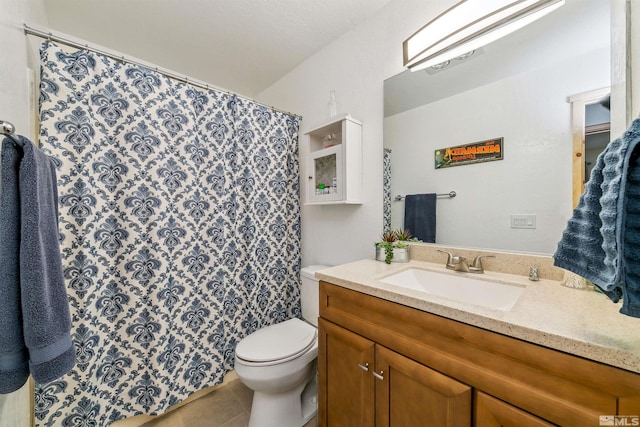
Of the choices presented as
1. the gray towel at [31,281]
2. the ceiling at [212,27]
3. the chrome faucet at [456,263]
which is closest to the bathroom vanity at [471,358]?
the chrome faucet at [456,263]

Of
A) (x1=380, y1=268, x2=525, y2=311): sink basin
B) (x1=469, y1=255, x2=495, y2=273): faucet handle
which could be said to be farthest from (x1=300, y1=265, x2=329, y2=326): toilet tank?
(x1=469, y1=255, x2=495, y2=273): faucet handle

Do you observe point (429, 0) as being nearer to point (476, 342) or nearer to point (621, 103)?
point (621, 103)

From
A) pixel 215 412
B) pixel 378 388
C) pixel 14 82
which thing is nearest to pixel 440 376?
pixel 378 388

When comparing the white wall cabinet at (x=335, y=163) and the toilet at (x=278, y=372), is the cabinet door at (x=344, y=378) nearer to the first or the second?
the toilet at (x=278, y=372)

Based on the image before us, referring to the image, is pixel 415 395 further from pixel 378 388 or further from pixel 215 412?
pixel 215 412

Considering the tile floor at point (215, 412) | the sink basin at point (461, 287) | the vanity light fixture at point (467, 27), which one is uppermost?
the vanity light fixture at point (467, 27)

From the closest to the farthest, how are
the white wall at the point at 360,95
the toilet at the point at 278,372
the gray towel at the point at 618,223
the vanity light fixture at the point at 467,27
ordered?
the gray towel at the point at 618,223, the vanity light fixture at the point at 467,27, the toilet at the point at 278,372, the white wall at the point at 360,95

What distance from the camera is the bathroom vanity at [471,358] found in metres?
0.50

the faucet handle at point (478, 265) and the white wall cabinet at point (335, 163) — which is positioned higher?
the white wall cabinet at point (335, 163)

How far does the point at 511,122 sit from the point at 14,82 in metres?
1.89

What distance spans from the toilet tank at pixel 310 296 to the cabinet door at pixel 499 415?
1095mm

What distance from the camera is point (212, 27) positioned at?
1.59 meters

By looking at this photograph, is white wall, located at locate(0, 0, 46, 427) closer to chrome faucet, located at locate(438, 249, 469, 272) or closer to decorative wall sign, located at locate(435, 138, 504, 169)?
chrome faucet, located at locate(438, 249, 469, 272)

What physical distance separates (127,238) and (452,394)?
5.17 feet
